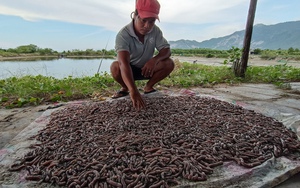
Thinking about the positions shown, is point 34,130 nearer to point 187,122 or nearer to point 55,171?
point 55,171

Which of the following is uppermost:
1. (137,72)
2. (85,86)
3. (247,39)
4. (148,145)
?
(247,39)

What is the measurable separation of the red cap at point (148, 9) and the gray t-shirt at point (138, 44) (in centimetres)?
47

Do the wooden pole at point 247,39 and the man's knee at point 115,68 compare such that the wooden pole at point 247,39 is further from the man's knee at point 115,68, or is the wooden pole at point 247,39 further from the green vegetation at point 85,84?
the man's knee at point 115,68

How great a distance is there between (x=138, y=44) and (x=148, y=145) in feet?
6.06

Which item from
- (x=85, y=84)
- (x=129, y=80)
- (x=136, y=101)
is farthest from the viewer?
Result: (x=85, y=84)

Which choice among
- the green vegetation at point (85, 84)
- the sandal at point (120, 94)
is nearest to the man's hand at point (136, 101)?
the sandal at point (120, 94)

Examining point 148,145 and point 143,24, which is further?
point 143,24

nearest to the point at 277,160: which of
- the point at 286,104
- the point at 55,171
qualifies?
the point at 55,171

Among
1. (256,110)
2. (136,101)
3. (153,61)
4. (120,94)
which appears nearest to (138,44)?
(153,61)

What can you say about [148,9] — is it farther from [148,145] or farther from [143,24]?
[148,145]

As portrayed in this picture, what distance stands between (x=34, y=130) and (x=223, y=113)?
74.6 inches

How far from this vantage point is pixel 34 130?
2.47m

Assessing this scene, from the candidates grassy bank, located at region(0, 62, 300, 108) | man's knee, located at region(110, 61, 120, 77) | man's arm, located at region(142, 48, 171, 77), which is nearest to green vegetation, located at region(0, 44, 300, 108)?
grassy bank, located at region(0, 62, 300, 108)

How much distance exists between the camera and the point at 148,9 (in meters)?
2.79
